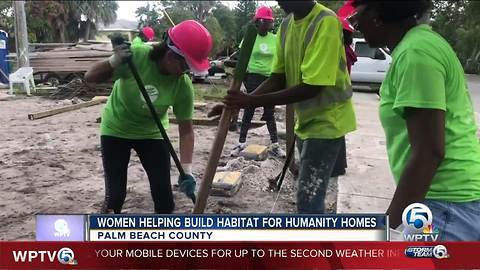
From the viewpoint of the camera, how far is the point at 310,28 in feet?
8.20

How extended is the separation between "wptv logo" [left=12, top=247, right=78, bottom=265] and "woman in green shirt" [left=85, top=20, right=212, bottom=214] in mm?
1158

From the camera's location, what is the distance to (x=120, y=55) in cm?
275

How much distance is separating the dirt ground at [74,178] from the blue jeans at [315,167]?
1.67m

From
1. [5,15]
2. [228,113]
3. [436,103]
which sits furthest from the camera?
[5,15]

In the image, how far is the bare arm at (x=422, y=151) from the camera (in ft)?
4.73

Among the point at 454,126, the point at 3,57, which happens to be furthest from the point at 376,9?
the point at 3,57

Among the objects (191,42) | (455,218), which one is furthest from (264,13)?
(455,218)

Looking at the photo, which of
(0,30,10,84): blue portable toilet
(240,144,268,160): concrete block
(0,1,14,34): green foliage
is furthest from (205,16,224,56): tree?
(240,144,268,160): concrete block

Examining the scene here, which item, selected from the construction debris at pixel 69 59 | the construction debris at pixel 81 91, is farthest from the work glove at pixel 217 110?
the construction debris at pixel 69 59

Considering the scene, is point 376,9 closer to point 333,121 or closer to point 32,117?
point 333,121

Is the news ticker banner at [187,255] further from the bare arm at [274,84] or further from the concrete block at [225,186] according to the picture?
the concrete block at [225,186]

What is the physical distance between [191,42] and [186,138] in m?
0.72

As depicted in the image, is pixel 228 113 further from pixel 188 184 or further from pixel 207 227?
pixel 188 184

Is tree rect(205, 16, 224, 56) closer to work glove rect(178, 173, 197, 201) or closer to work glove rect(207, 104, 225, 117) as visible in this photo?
work glove rect(178, 173, 197, 201)
